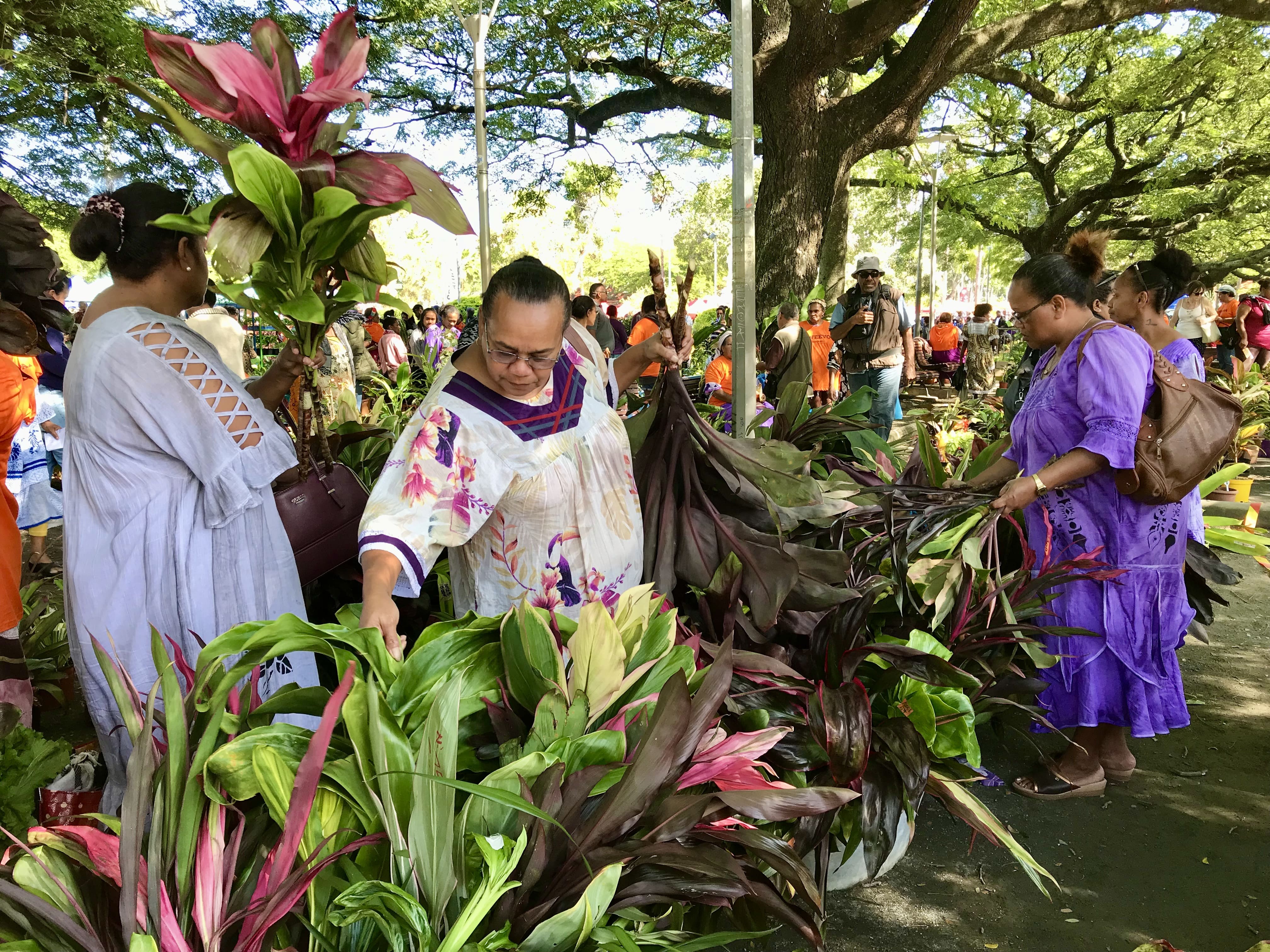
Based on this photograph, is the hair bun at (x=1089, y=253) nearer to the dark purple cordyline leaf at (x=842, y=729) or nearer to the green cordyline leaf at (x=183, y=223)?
the dark purple cordyline leaf at (x=842, y=729)

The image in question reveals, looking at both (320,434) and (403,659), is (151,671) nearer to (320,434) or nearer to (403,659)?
(320,434)

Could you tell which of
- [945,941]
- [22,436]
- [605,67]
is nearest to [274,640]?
[945,941]

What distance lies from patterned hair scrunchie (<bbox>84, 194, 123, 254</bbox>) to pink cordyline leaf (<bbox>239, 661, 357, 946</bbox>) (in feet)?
4.20

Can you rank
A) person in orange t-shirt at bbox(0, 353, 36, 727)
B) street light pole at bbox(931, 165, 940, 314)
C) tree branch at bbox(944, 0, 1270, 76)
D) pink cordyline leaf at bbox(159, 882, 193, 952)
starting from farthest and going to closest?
street light pole at bbox(931, 165, 940, 314)
tree branch at bbox(944, 0, 1270, 76)
person in orange t-shirt at bbox(0, 353, 36, 727)
pink cordyline leaf at bbox(159, 882, 193, 952)

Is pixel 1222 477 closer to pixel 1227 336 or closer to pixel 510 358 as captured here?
pixel 510 358

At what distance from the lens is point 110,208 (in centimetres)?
176

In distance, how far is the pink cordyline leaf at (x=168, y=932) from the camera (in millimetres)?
961

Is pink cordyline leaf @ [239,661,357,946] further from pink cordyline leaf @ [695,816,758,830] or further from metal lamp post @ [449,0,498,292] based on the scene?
metal lamp post @ [449,0,498,292]

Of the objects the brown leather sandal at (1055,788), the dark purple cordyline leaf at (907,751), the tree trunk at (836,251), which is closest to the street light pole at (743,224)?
the dark purple cordyline leaf at (907,751)

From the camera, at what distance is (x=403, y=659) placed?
147 centimetres

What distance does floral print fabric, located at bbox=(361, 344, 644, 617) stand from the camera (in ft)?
5.11

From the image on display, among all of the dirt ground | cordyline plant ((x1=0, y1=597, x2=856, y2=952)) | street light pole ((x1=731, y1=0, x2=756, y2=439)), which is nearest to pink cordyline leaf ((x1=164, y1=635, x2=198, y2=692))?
cordyline plant ((x1=0, y1=597, x2=856, y2=952))

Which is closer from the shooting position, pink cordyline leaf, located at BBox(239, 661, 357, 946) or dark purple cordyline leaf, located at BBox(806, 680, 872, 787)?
pink cordyline leaf, located at BBox(239, 661, 357, 946)

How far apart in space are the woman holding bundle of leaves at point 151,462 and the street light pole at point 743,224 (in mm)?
1700
